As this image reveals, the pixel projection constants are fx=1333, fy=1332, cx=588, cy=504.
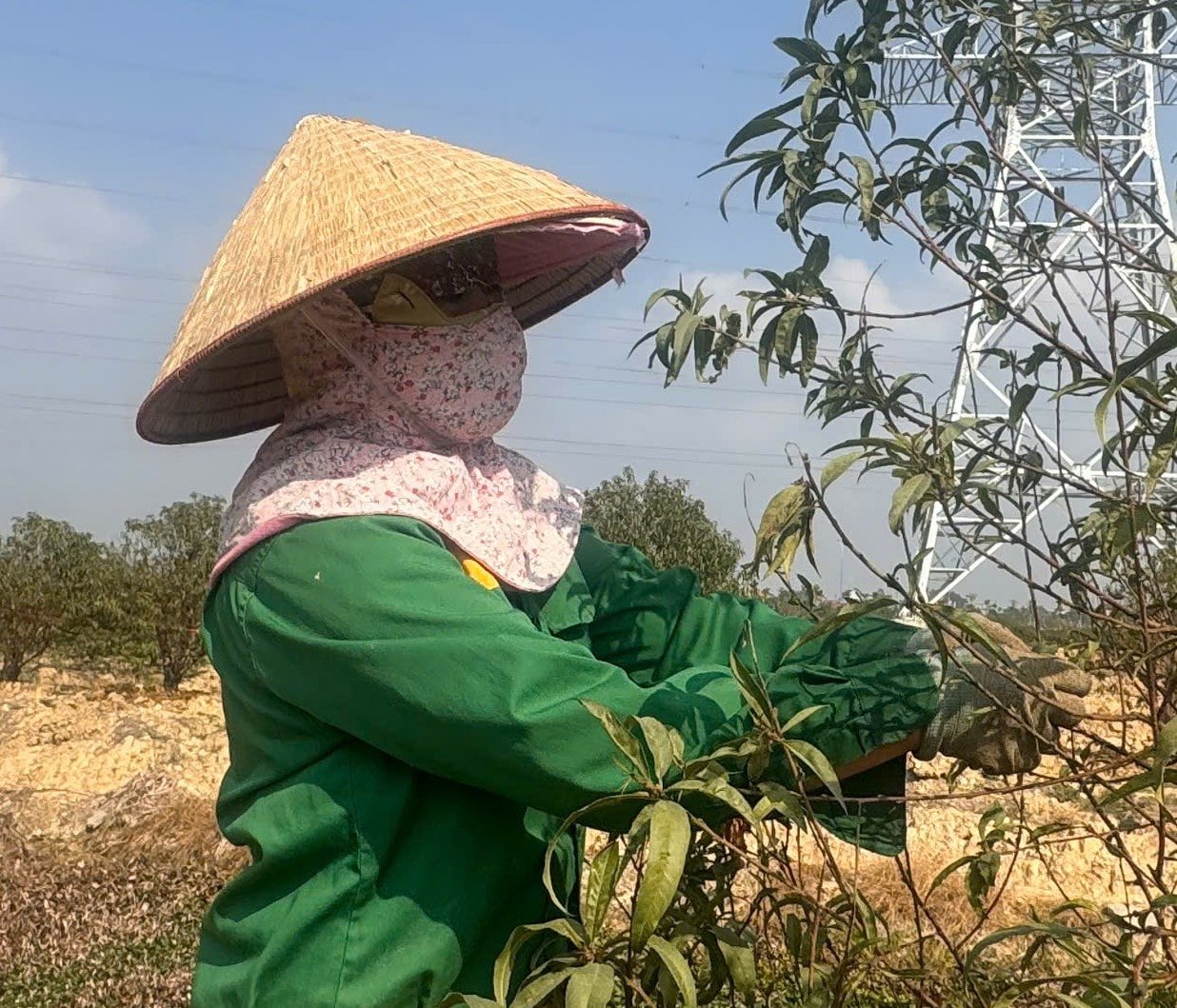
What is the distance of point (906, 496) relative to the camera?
3.52 ft

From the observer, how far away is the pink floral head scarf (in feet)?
4.16

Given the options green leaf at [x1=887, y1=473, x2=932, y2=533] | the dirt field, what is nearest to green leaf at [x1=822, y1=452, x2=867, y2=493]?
green leaf at [x1=887, y1=473, x2=932, y2=533]

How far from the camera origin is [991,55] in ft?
5.34

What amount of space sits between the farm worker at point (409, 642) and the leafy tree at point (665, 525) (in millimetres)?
9326

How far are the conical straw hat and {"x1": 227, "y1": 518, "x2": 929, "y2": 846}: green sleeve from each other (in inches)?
9.8

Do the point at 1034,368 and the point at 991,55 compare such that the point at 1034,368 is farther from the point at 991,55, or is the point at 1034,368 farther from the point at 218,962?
the point at 218,962

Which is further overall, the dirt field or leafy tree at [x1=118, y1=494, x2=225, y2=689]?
leafy tree at [x1=118, y1=494, x2=225, y2=689]

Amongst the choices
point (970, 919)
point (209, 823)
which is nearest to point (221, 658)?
point (970, 919)

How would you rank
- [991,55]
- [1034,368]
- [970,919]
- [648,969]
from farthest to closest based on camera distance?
1. [970,919]
2. [991,55]
3. [1034,368]
4. [648,969]

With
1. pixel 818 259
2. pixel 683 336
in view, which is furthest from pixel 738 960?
pixel 818 259

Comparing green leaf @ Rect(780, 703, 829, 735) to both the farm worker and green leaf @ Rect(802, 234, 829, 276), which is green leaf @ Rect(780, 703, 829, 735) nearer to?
the farm worker

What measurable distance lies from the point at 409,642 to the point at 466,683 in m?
0.06

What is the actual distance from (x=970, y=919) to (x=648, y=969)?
354 centimetres

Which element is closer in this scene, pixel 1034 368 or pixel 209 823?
pixel 1034 368
